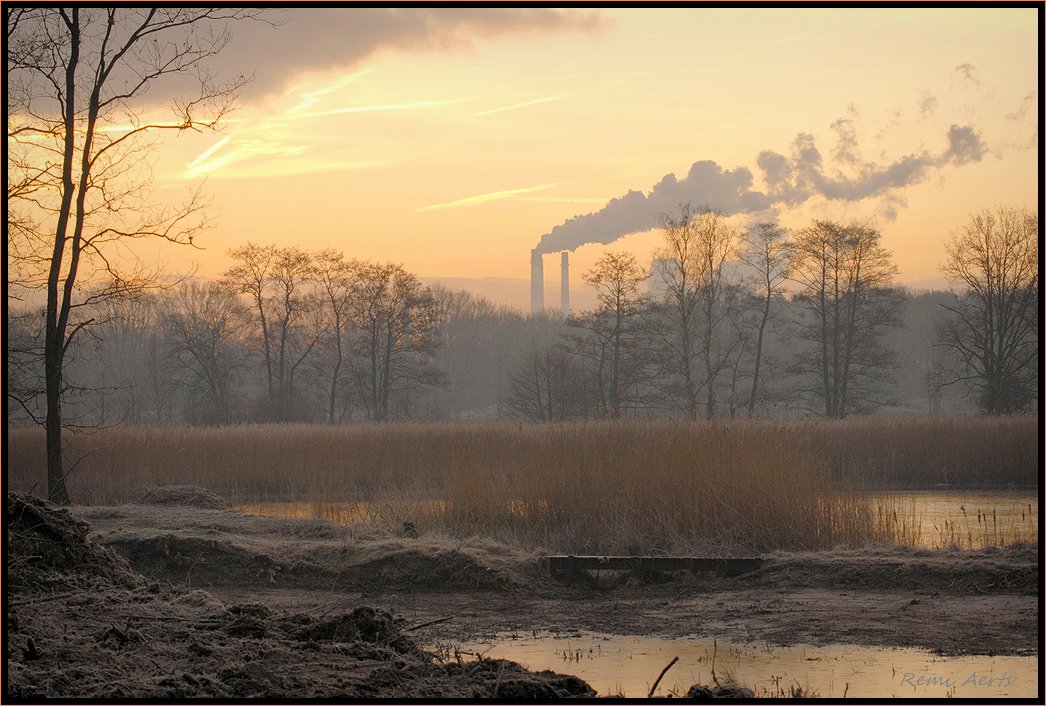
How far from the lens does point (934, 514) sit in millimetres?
13977

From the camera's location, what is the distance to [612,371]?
39062 mm

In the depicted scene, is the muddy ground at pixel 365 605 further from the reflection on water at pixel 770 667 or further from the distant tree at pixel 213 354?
the distant tree at pixel 213 354

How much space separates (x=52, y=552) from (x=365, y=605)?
2.21 metres

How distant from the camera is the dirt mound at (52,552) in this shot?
679 cm

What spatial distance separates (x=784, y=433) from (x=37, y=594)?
341 inches

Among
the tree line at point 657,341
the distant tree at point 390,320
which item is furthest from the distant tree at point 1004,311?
the distant tree at point 390,320

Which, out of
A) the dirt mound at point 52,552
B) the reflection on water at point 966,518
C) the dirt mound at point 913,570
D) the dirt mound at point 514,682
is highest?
the dirt mound at point 52,552

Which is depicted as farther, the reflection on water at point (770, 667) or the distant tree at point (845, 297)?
the distant tree at point (845, 297)

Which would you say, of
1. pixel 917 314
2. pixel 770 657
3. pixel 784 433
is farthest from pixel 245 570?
pixel 917 314

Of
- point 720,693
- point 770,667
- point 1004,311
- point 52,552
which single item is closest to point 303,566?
point 52,552

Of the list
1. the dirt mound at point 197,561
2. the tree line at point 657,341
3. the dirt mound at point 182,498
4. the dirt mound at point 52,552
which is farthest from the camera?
the tree line at point 657,341

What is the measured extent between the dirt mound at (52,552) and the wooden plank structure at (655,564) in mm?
3709

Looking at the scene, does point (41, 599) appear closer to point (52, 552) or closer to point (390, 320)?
point (52, 552)

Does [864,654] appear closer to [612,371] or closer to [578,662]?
[578,662]
